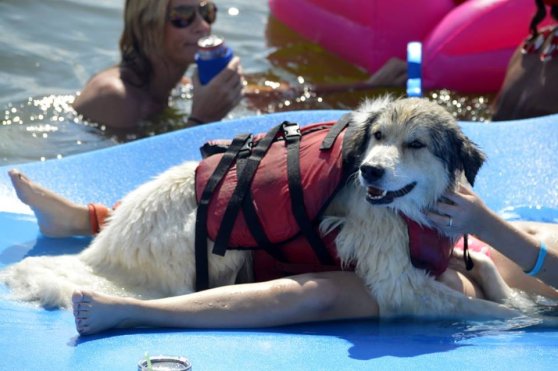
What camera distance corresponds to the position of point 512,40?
7160 millimetres

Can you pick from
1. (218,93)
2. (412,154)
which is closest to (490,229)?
(412,154)

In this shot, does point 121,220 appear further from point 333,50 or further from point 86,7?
point 86,7

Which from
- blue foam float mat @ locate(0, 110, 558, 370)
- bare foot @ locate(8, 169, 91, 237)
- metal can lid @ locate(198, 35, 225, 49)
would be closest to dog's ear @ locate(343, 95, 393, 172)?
blue foam float mat @ locate(0, 110, 558, 370)

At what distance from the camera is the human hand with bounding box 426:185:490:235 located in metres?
3.54

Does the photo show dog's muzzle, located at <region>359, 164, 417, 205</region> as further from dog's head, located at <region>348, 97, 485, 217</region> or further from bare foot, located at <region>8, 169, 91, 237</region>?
bare foot, located at <region>8, 169, 91, 237</region>

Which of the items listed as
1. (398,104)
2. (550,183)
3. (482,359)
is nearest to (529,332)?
(482,359)

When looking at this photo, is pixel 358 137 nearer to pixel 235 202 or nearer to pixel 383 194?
pixel 383 194

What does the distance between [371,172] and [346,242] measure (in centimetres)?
41

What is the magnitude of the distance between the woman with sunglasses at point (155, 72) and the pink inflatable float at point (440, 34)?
5.48 ft

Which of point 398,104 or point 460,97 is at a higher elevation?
point 398,104

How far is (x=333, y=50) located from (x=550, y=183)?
3655 mm

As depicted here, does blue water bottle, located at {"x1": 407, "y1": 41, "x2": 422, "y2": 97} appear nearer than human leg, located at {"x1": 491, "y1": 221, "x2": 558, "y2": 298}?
No

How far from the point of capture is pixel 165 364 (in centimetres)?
293

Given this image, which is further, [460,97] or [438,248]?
[460,97]
